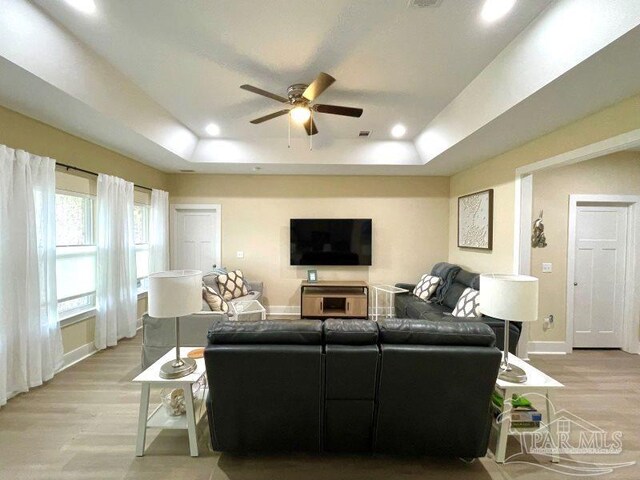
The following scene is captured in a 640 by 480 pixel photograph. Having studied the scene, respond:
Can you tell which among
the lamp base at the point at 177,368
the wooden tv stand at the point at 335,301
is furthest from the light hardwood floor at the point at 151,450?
the wooden tv stand at the point at 335,301

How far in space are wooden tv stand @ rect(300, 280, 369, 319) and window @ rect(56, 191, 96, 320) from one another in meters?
2.93

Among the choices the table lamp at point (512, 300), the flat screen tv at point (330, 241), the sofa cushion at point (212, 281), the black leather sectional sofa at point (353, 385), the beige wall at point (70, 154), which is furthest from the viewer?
the flat screen tv at point (330, 241)

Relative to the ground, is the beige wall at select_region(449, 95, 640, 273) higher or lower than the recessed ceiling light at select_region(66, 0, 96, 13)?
lower

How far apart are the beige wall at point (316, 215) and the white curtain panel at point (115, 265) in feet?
4.63

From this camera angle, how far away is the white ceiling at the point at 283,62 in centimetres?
178

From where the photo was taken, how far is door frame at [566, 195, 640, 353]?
3369 mm

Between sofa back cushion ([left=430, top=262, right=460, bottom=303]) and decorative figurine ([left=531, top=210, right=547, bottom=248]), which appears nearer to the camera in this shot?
decorative figurine ([left=531, top=210, right=547, bottom=248])

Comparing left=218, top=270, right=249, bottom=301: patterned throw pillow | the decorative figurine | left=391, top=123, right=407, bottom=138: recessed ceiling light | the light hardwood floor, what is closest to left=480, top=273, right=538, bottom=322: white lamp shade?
the light hardwood floor

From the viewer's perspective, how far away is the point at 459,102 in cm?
293

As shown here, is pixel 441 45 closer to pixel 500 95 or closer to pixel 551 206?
pixel 500 95

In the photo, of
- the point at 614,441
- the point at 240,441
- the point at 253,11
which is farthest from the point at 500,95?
the point at 240,441

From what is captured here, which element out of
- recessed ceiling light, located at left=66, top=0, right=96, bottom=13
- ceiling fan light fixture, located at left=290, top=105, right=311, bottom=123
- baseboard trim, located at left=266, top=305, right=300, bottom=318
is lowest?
baseboard trim, located at left=266, top=305, right=300, bottom=318
